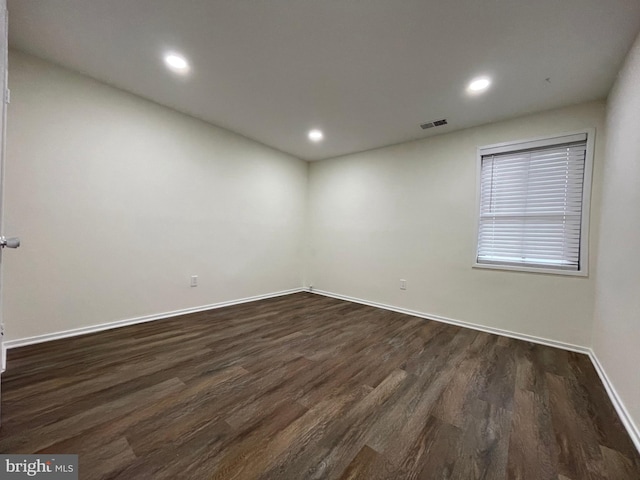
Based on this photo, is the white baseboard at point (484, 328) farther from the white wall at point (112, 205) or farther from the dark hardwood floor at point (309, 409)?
the white wall at point (112, 205)

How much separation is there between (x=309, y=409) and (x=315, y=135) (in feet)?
10.9

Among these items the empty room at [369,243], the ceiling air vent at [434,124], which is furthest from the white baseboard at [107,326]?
the ceiling air vent at [434,124]

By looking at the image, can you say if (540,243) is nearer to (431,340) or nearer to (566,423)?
(431,340)

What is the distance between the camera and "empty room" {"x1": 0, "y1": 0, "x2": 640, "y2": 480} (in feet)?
4.42

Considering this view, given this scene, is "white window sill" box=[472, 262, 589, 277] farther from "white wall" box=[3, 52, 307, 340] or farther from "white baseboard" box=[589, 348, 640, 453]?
"white wall" box=[3, 52, 307, 340]

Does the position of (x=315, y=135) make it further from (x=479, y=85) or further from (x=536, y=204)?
(x=536, y=204)

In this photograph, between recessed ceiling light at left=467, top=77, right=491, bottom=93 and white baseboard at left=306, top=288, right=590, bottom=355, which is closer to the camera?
recessed ceiling light at left=467, top=77, right=491, bottom=93

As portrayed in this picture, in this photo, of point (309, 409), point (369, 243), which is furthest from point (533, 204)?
point (309, 409)

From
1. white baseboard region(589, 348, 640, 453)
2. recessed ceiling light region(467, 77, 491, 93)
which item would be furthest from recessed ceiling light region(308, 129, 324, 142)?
white baseboard region(589, 348, 640, 453)

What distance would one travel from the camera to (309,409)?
5.07 ft

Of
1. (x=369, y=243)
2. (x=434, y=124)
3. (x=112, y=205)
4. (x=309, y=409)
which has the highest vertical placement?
(x=434, y=124)

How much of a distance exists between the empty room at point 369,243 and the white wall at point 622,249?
0.03m

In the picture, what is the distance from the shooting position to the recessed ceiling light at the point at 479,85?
2244 millimetres

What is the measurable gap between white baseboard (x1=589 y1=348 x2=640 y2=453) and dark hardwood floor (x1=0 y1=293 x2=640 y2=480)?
4 cm
